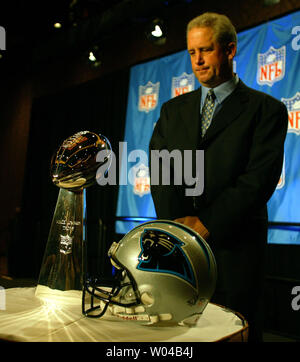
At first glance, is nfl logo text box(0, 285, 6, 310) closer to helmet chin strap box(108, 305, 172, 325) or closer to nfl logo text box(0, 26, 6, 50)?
helmet chin strap box(108, 305, 172, 325)

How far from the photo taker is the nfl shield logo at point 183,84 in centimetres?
369

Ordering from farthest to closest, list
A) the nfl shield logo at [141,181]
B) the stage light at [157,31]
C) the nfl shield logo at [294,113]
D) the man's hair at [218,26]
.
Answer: the nfl shield logo at [141,181] → the stage light at [157,31] → the nfl shield logo at [294,113] → the man's hair at [218,26]

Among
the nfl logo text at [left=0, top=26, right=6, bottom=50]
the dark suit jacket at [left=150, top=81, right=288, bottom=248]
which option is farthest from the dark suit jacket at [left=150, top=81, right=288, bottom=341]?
the nfl logo text at [left=0, top=26, right=6, bottom=50]

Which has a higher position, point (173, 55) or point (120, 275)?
point (173, 55)

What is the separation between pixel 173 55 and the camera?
13.0 feet

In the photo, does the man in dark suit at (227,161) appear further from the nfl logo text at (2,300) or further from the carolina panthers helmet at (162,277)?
the nfl logo text at (2,300)

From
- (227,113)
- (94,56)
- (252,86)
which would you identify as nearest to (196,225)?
(227,113)

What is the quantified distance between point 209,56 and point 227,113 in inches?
8.3

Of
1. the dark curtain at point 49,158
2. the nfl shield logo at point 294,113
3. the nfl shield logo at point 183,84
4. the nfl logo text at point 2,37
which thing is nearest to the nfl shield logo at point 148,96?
the nfl shield logo at point 183,84

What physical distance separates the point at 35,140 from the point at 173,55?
286 cm

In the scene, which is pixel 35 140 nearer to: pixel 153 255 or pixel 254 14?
pixel 254 14

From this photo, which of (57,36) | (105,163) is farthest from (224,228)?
(57,36)

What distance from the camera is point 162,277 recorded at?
796 mm

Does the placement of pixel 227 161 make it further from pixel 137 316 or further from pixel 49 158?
pixel 49 158
